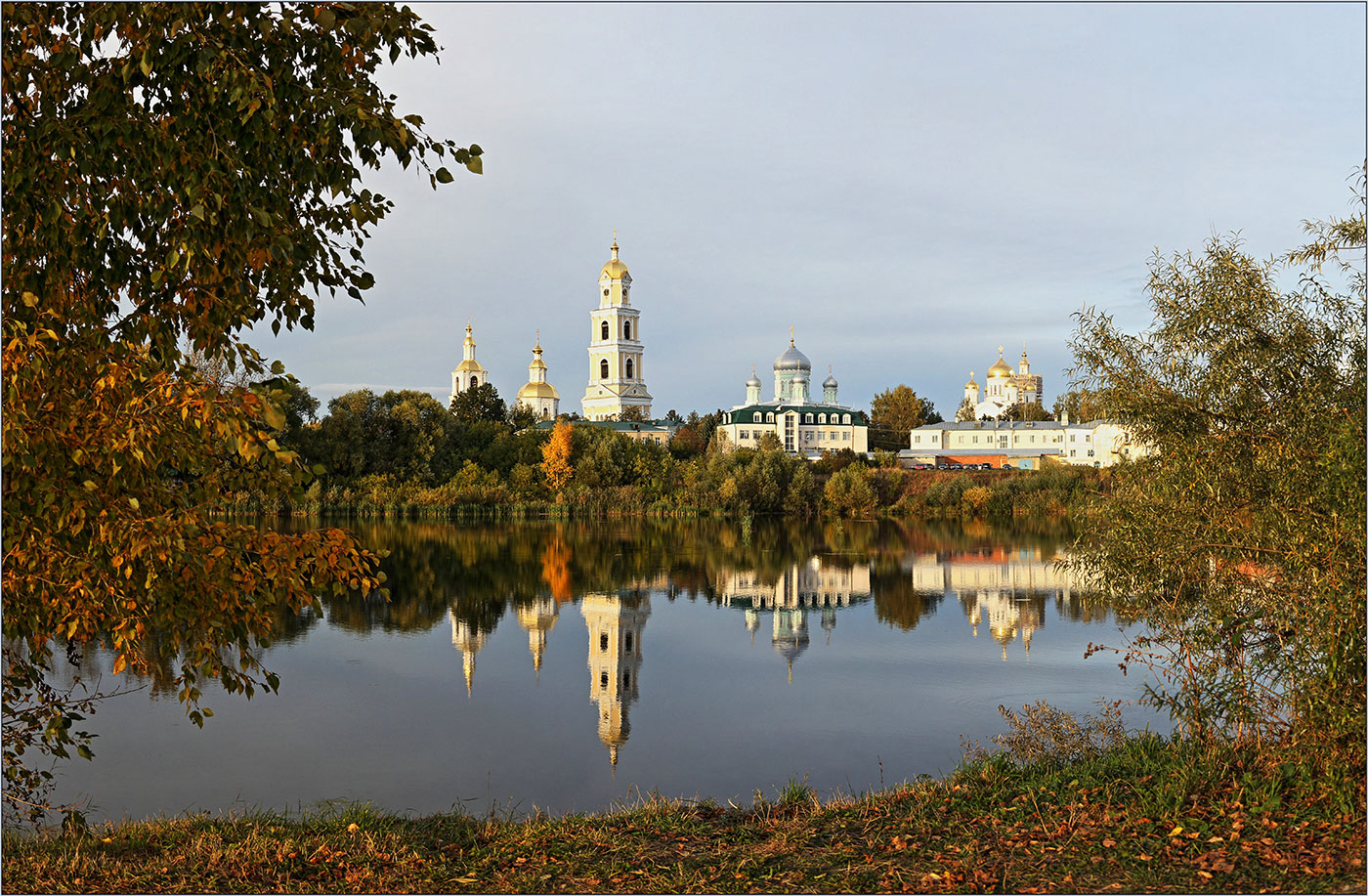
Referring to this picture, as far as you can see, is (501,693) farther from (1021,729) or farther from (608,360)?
(608,360)

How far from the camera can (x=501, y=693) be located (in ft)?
43.1

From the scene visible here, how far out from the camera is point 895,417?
280 feet

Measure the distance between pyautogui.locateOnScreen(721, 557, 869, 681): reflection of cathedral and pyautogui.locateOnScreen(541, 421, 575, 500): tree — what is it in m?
21.6

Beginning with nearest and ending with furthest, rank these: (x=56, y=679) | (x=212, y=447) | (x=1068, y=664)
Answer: (x=212, y=447)
(x=56, y=679)
(x=1068, y=664)

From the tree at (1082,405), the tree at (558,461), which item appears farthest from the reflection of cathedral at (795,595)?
the tree at (558,461)

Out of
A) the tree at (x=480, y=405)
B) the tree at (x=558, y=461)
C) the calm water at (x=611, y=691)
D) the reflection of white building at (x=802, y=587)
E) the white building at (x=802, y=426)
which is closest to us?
the calm water at (x=611, y=691)

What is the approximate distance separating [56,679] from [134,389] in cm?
937

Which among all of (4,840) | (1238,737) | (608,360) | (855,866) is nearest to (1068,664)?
(1238,737)

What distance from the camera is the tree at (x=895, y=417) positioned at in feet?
270

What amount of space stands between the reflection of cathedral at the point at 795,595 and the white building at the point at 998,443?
45.4 meters

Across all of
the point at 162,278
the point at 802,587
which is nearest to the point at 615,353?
the point at 802,587

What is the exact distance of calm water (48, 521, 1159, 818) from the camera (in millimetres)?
9320

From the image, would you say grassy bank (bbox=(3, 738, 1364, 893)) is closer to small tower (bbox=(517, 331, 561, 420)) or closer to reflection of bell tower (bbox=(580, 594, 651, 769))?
reflection of bell tower (bbox=(580, 594, 651, 769))

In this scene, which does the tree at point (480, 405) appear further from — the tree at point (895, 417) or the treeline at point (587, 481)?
the tree at point (895, 417)
